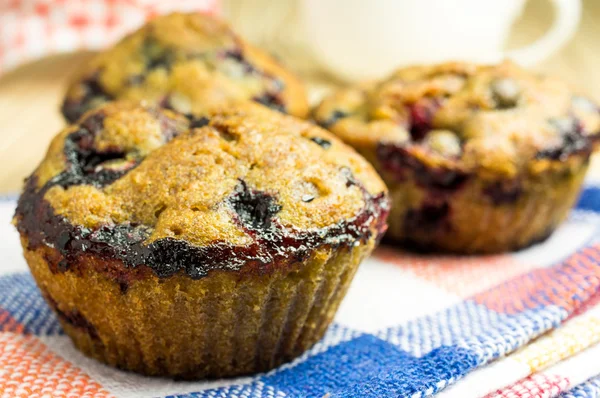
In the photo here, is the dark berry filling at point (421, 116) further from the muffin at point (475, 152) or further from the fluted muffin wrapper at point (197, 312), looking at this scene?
the fluted muffin wrapper at point (197, 312)

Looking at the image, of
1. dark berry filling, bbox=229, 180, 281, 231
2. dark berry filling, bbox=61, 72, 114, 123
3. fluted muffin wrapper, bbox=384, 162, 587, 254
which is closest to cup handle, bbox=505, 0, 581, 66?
fluted muffin wrapper, bbox=384, 162, 587, 254

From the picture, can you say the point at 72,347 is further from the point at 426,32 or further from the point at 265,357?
the point at 426,32

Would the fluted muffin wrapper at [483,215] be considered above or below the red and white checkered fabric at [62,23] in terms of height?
above

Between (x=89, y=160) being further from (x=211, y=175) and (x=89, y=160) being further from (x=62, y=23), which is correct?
(x=62, y=23)

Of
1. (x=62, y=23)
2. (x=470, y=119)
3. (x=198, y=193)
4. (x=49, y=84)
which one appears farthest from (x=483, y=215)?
(x=49, y=84)

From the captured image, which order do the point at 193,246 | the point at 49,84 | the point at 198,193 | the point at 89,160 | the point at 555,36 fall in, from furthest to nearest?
the point at 49,84
the point at 555,36
the point at 89,160
the point at 198,193
the point at 193,246

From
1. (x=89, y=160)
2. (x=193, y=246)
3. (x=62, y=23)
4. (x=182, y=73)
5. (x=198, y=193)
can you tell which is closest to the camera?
(x=193, y=246)

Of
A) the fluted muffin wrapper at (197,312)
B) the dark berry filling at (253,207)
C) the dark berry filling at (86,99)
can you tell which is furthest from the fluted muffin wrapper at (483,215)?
the dark berry filling at (86,99)
